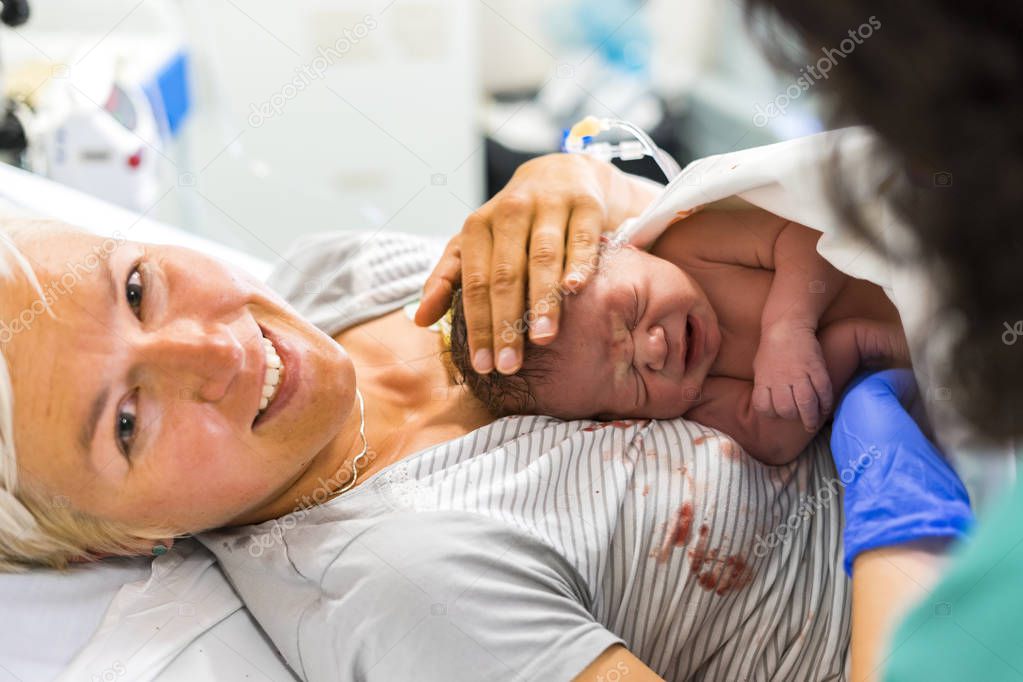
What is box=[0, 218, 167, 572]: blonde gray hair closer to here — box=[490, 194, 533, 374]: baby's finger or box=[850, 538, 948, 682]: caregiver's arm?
box=[490, 194, 533, 374]: baby's finger

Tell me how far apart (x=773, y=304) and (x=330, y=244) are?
32.0 inches

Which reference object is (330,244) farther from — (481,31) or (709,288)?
(481,31)

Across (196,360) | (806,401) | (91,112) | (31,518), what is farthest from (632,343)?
(91,112)

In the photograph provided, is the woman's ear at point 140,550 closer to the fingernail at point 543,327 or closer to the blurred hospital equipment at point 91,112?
the fingernail at point 543,327

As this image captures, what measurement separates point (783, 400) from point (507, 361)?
1.16 feet

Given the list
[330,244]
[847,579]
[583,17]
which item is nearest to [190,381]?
[330,244]

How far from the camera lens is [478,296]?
1.14 m

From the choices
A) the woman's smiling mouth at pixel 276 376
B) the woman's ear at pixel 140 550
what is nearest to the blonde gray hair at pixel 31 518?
the woman's ear at pixel 140 550

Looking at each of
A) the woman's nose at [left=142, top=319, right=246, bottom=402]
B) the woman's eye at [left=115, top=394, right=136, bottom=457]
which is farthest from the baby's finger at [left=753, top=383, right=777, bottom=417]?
the woman's eye at [left=115, top=394, right=136, bottom=457]

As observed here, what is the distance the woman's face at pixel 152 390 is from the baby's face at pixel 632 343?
0.30 m

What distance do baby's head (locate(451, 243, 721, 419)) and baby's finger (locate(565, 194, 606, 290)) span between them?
2cm

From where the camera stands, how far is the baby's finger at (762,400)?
3.61ft

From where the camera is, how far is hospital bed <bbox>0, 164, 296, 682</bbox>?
104 cm

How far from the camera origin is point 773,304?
112 centimetres
